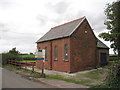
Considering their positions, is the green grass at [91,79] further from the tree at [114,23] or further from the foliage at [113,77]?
the tree at [114,23]

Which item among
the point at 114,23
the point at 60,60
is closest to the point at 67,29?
the point at 60,60

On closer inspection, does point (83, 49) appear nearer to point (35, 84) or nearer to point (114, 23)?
point (114, 23)

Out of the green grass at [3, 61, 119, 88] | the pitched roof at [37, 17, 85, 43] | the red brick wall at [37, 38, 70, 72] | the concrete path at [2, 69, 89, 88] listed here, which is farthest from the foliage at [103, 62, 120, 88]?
the pitched roof at [37, 17, 85, 43]

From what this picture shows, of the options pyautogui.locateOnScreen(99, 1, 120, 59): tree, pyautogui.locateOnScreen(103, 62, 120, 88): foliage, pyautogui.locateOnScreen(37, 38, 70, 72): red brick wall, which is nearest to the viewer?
pyautogui.locateOnScreen(103, 62, 120, 88): foliage

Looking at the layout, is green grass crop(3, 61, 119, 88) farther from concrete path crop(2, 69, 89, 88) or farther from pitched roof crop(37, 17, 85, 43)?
pitched roof crop(37, 17, 85, 43)

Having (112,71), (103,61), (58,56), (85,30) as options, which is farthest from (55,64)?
(112,71)

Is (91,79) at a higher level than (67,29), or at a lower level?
lower

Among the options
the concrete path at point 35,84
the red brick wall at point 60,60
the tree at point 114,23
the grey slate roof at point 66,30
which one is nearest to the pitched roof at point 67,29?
the grey slate roof at point 66,30

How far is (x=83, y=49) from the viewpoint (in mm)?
18531

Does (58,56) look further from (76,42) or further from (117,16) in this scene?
(117,16)

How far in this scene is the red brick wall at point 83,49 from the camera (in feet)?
56.9

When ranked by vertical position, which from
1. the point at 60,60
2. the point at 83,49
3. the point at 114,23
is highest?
the point at 114,23

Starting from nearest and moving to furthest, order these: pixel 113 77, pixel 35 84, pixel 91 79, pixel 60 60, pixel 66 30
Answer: pixel 113 77 → pixel 35 84 → pixel 91 79 → pixel 60 60 → pixel 66 30

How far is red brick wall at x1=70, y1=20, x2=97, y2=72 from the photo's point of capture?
1733 cm
